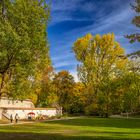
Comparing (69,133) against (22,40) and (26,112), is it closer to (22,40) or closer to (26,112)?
(22,40)

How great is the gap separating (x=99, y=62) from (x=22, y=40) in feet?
168

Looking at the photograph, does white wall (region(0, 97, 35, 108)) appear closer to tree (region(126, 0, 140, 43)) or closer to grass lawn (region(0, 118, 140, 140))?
grass lawn (region(0, 118, 140, 140))

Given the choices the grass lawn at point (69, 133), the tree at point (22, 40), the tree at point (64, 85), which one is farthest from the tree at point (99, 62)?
the tree at point (22, 40)

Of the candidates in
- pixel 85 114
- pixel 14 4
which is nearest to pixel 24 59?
pixel 14 4

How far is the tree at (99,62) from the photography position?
78812mm

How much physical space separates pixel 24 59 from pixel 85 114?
54661 millimetres

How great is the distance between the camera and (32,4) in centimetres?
3275

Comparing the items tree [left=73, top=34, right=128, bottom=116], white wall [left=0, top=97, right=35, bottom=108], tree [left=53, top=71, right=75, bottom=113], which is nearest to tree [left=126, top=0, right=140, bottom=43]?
white wall [left=0, top=97, right=35, bottom=108]

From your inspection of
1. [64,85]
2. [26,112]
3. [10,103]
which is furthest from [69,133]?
[64,85]

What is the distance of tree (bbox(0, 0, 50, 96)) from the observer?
3000cm

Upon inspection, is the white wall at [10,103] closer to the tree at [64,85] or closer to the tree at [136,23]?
the tree at [64,85]

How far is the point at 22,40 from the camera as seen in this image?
3039 cm

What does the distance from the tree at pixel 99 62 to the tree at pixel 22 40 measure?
151 feet

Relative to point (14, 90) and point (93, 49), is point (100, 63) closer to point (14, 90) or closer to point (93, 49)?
point (93, 49)
